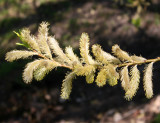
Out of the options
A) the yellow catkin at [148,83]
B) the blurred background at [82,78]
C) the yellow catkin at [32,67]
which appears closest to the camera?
the yellow catkin at [32,67]

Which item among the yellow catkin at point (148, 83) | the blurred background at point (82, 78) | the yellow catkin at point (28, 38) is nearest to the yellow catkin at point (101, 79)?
the yellow catkin at point (148, 83)

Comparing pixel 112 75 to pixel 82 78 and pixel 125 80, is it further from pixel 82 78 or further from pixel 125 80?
pixel 82 78

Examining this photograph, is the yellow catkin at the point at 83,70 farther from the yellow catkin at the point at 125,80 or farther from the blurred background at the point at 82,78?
the blurred background at the point at 82,78

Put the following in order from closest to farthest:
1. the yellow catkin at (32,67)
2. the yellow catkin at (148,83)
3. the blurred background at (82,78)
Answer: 1. the yellow catkin at (32,67)
2. the yellow catkin at (148,83)
3. the blurred background at (82,78)

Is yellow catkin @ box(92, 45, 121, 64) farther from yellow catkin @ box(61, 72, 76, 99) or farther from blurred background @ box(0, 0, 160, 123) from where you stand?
blurred background @ box(0, 0, 160, 123)

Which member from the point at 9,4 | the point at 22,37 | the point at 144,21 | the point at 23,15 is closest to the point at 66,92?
the point at 22,37

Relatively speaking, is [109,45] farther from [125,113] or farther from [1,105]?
[1,105]

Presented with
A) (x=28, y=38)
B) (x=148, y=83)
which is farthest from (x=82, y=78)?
(x=28, y=38)

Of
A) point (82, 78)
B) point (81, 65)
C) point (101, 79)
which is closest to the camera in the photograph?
point (101, 79)

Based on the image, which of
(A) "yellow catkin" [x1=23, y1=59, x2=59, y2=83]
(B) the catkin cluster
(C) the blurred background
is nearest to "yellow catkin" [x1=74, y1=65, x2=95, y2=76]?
(B) the catkin cluster
